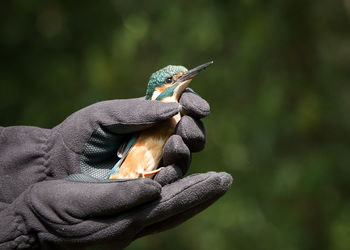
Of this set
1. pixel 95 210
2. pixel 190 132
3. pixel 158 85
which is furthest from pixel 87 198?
pixel 158 85

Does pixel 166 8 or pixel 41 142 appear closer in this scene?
pixel 41 142

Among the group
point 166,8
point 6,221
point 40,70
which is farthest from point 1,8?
point 6,221

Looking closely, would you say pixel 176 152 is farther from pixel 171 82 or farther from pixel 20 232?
pixel 20 232

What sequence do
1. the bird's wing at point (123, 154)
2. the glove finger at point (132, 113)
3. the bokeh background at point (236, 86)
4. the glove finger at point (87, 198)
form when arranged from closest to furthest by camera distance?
the glove finger at point (87, 198), the glove finger at point (132, 113), the bird's wing at point (123, 154), the bokeh background at point (236, 86)

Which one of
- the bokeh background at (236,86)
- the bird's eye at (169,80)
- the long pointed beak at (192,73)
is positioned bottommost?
the bokeh background at (236,86)

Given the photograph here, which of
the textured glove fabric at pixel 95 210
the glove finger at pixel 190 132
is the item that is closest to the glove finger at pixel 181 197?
the textured glove fabric at pixel 95 210

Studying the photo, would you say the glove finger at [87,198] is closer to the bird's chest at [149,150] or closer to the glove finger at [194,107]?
the bird's chest at [149,150]

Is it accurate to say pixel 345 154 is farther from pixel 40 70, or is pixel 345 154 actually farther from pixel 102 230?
pixel 102 230

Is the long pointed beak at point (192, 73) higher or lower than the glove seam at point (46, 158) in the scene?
higher
